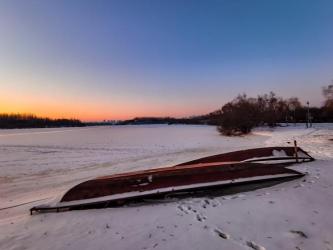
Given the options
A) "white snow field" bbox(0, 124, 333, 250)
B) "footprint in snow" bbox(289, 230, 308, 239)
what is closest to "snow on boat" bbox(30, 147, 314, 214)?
"white snow field" bbox(0, 124, 333, 250)

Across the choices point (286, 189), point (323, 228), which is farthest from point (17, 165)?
point (323, 228)

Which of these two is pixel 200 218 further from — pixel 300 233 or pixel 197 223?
pixel 300 233

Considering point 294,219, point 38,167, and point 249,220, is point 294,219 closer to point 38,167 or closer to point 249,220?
point 249,220

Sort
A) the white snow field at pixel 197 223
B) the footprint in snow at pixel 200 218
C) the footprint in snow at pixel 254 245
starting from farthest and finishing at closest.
→ the footprint in snow at pixel 200 218 < the white snow field at pixel 197 223 < the footprint in snow at pixel 254 245

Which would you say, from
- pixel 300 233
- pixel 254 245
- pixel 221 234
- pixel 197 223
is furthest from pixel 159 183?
pixel 300 233

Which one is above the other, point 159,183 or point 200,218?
point 159,183

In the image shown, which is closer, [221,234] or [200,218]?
[221,234]

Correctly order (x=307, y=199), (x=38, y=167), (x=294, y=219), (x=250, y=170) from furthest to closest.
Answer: (x=38, y=167) → (x=250, y=170) → (x=307, y=199) → (x=294, y=219)

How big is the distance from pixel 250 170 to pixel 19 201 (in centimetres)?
551

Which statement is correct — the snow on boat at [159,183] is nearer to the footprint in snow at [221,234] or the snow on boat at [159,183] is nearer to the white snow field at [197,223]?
the white snow field at [197,223]

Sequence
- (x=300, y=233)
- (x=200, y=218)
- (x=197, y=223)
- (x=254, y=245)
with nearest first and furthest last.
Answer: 1. (x=254, y=245)
2. (x=300, y=233)
3. (x=197, y=223)
4. (x=200, y=218)

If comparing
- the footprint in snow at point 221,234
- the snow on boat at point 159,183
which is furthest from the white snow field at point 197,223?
the snow on boat at point 159,183

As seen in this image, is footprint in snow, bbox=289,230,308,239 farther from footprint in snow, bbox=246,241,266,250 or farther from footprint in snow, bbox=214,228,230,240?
footprint in snow, bbox=214,228,230,240

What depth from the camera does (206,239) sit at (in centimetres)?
353
